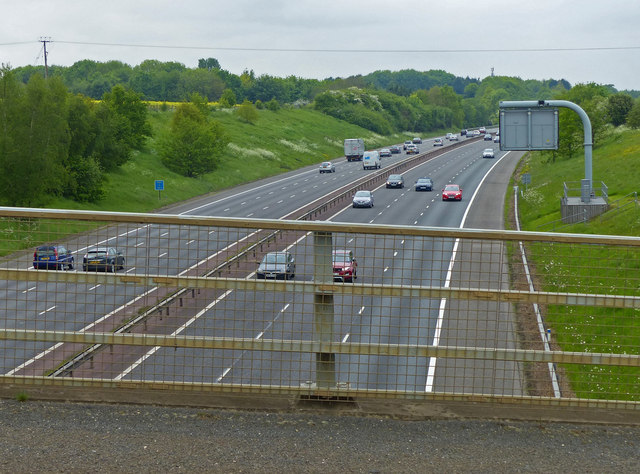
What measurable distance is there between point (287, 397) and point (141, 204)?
6412 cm

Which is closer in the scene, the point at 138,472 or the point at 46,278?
the point at 138,472

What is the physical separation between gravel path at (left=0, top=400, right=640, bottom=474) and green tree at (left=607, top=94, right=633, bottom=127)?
342 feet

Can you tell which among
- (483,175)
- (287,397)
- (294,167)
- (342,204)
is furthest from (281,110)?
(287,397)

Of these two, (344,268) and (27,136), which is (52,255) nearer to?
(344,268)

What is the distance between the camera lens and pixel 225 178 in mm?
89062

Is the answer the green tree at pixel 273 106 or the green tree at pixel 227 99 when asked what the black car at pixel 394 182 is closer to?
the green tree at pixel 227 99

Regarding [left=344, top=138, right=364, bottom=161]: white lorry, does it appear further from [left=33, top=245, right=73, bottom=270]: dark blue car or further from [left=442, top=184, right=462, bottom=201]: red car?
[left=33, top=245, right=73, bottom=270]: dark blue car

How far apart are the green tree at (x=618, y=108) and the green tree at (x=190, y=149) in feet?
169

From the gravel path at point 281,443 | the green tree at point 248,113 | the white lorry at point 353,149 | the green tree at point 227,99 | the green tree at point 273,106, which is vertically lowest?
the gravel path at point 281,443

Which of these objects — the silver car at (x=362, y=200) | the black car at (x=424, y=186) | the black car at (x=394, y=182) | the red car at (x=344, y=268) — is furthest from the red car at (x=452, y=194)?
the red car at (x=344, y=268)

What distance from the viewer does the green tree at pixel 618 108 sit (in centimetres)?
10356

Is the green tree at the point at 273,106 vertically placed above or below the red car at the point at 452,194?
above

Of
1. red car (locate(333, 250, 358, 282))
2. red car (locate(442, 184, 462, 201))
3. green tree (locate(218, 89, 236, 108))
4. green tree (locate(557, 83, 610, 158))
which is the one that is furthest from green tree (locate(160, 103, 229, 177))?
red car (locate(333, 250, 358, 282))

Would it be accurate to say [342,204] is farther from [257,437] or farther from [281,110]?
[281,110]
